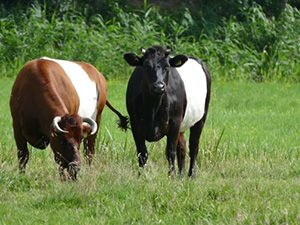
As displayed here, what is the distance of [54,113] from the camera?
1193 cm

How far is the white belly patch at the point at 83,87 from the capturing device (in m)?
13.1

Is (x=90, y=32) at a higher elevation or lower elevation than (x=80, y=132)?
lower

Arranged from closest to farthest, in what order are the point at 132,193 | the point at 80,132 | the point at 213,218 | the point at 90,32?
the point at 213,218 < the point at 132,193 < the point at 80,132 < the point at 90,32

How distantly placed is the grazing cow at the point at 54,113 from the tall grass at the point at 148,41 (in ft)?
30.9

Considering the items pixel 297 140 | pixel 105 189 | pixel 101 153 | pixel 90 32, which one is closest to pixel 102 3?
pixel 90 32

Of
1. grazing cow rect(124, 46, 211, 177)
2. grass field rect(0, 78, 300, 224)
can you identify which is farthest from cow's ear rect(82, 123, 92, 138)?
grazing cow rect(124, 46, 211, 177)

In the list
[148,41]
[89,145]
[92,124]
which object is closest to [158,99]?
[92,124]

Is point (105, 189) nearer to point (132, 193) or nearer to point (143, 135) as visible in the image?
point (132, 193)

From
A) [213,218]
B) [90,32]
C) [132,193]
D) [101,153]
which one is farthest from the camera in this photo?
[90,32]

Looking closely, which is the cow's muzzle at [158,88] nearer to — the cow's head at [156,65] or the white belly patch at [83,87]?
the cow's head at [156,65]

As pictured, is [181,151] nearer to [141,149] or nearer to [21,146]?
Result: [141,149]

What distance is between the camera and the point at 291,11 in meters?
26.0

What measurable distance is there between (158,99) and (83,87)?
1.63m

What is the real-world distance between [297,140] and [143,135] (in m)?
3.79
